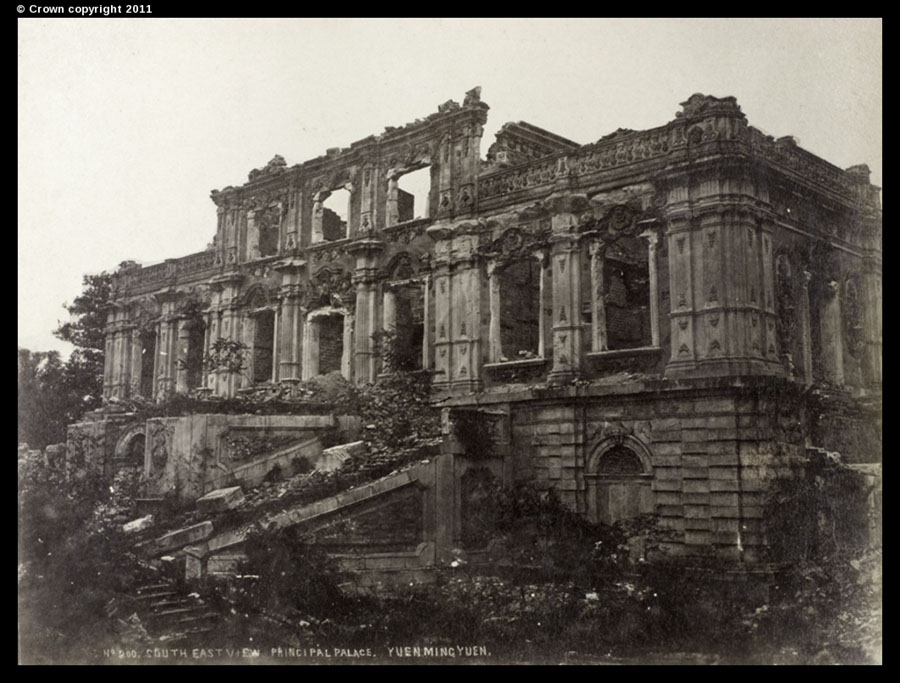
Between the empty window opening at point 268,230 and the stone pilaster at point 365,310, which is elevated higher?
the empty window opening at point 268,230

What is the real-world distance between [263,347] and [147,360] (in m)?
4.28

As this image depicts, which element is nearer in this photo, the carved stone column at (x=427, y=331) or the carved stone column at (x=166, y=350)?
the carved stone column at (x=427, y=331)

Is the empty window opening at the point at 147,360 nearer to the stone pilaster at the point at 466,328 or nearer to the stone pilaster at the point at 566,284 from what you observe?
the stone pilaster at the point at 466,328

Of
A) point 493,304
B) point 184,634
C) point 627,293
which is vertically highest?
point 627,293

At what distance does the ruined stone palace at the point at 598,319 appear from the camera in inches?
543

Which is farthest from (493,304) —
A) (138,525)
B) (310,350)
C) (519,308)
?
(138,525)

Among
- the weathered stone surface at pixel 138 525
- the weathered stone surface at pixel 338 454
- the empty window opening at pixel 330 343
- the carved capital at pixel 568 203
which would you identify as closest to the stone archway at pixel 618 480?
the carved capital at pixel 568 203

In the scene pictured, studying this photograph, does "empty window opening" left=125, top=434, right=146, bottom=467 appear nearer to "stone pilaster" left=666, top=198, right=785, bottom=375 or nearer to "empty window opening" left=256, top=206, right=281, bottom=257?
"empty window opening" left=256, top=206, right=281, bottom=257

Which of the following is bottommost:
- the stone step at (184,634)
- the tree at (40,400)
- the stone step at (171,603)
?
the stone step at (184,634)

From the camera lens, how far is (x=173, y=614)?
12.2 meters

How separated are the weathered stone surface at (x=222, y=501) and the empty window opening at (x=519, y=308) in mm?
5860

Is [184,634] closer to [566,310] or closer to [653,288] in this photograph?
[566,310]
